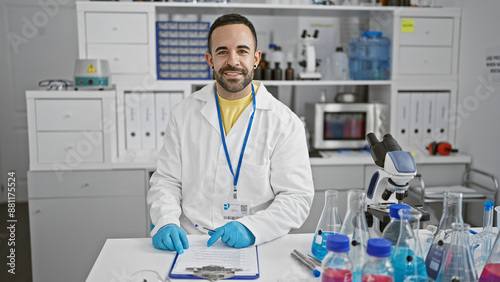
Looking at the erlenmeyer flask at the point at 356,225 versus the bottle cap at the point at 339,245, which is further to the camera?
the erlenmeyer flask at the point at 356,225

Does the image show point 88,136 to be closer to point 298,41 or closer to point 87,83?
point 87,83

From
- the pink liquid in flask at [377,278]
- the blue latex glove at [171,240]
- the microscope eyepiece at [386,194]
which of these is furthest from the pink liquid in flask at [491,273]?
the blue latex glove at [171,240]

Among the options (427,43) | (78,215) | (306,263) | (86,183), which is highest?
(427,43)

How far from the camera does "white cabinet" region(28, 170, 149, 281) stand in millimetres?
2721

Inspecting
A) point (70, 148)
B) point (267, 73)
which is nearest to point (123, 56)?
point (70, 148)

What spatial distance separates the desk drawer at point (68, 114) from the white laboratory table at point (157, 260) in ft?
4.88

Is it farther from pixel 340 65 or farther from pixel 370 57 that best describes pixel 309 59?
pixel 370 57

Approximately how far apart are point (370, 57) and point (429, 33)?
0.42 m

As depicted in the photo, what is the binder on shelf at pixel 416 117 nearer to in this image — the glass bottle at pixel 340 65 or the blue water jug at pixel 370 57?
the blue water jug at pixel 370 57

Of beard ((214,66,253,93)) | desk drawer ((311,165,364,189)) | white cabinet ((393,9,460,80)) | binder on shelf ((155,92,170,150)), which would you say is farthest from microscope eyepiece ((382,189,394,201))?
white cabinet ((393,9,460,80))

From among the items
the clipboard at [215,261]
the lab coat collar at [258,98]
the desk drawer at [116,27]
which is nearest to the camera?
the clipboard at [215,261]

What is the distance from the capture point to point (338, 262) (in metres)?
0.94

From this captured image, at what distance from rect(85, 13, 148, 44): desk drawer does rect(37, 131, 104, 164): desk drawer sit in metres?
0.61

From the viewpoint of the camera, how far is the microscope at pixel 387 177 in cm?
120
